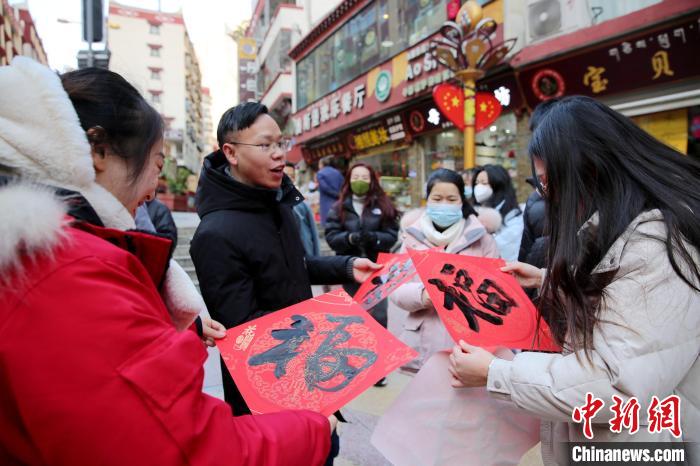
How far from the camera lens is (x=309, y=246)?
410cm

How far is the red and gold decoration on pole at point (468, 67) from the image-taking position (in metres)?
6.72

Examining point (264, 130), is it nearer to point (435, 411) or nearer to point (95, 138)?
point (95, 138)

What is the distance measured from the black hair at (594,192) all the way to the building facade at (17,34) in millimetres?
20910

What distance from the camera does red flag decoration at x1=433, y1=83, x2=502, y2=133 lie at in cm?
707

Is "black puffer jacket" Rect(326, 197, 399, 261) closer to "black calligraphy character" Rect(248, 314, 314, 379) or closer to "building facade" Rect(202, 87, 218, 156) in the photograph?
"black calligraphy character" Rect(248, 314, 314, 379)

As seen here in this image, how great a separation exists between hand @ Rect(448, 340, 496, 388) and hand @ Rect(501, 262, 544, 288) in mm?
505

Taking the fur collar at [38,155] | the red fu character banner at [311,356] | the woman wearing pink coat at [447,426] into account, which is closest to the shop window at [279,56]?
the red fu character banner at [311,356]

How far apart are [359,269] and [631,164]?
115 cm

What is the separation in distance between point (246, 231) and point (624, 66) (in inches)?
269

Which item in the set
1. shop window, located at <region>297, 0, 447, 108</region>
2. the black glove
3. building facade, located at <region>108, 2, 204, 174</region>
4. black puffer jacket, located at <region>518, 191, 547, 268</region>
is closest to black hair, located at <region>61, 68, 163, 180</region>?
black puffer jacket, located at <region>518, 191, 547, 268</region>

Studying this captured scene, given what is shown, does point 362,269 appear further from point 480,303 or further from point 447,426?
point 447,426

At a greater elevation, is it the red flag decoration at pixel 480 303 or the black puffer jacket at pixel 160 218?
the black puffer jacket at pixel 160 218

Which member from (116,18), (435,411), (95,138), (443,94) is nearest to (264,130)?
(95,138)

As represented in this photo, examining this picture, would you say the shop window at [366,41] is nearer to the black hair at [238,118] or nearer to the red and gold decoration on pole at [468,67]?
the red and gold decoration on pole at [468,67]
